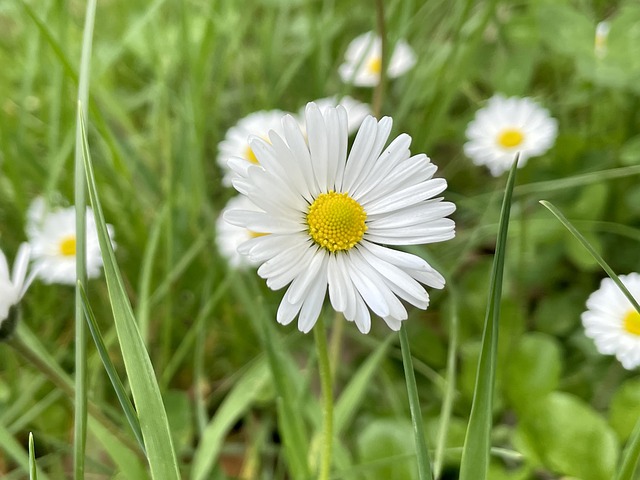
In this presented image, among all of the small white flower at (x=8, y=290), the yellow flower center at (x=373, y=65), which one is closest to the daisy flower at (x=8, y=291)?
the small white flower at (x=8, y=290)

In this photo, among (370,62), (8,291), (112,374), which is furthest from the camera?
(370,62)

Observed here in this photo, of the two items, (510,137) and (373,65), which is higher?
(373,65)

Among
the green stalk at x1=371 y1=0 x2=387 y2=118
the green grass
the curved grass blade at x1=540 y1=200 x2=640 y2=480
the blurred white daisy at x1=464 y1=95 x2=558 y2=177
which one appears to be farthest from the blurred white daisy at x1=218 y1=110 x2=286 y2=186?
the curved grass blade at x1=540 y1=200 x2=640 y2=480

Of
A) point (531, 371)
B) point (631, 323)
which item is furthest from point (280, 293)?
point (631, 323)

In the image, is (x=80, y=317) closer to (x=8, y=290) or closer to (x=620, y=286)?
(x=8, y=290)

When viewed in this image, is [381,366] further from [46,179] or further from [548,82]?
[548,82]

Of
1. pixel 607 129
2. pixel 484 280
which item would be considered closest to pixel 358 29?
pixel 607 129
